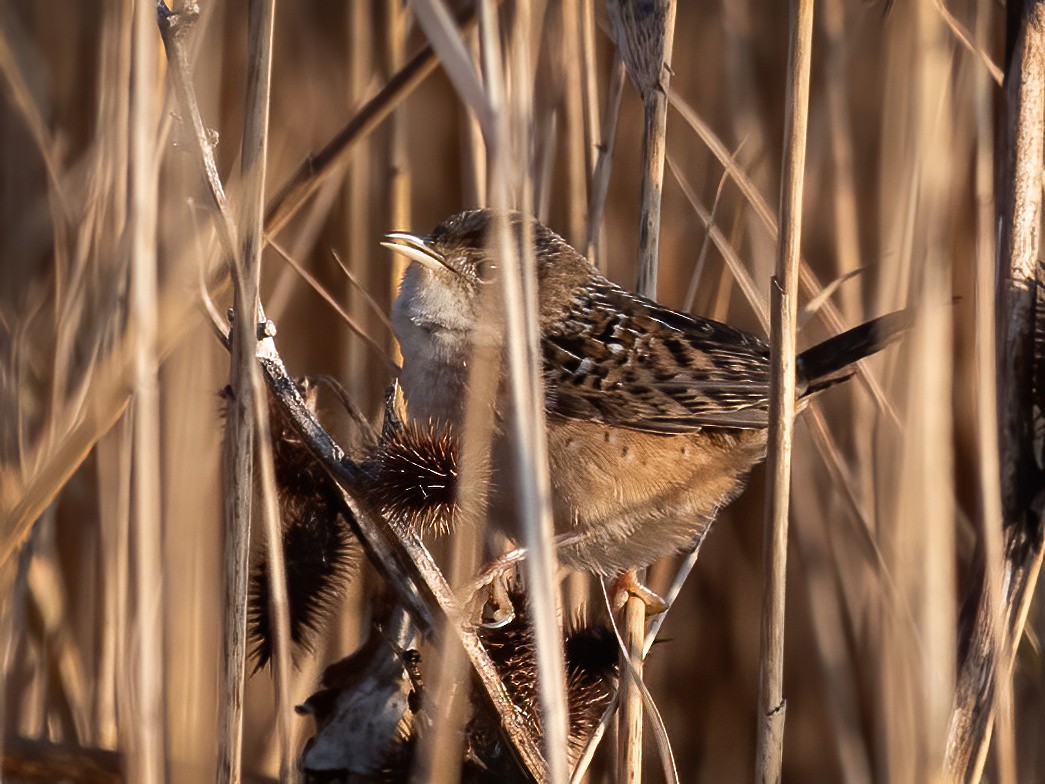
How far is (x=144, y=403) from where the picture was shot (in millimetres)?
1542

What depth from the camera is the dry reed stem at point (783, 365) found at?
5.07 feet

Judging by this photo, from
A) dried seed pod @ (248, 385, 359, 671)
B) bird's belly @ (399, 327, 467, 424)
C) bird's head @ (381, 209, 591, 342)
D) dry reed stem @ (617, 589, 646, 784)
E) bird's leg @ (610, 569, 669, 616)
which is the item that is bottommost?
dry reed stem @ (617, 589, 646, 784)

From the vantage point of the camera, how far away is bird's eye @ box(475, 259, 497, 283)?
2.41 metres

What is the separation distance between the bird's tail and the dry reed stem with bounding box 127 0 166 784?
112 centimetres

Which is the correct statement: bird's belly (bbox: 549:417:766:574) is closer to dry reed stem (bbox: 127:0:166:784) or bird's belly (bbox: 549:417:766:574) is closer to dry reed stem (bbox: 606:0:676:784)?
dry reed stem (bbox: 606:0:676:784)

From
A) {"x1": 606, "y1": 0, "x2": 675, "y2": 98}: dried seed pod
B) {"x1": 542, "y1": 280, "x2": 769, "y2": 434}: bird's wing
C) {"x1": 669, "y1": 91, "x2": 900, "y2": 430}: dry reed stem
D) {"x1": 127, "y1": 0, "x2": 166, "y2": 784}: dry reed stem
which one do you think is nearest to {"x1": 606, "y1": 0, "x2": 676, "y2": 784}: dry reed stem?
{"x1": 606, "y1": 0, "x2": 675, "y2": 98}: dried seed pod

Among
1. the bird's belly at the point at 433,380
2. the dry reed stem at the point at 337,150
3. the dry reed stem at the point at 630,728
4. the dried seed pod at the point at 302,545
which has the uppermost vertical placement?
the dry reed stem at the point at 337,150

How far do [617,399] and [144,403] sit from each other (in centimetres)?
107

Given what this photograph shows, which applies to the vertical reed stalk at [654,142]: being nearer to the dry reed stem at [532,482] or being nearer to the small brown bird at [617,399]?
the small brown bird at [617,399]

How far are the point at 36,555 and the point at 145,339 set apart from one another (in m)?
1.51

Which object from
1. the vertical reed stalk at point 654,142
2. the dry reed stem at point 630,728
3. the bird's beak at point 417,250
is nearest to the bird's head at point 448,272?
the bird's beak at point 417,250

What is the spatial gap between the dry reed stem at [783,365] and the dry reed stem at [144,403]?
2.84ft

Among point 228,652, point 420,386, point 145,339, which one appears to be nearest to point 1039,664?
point 420,386

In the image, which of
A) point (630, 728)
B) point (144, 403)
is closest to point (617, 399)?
point (630, 728)
